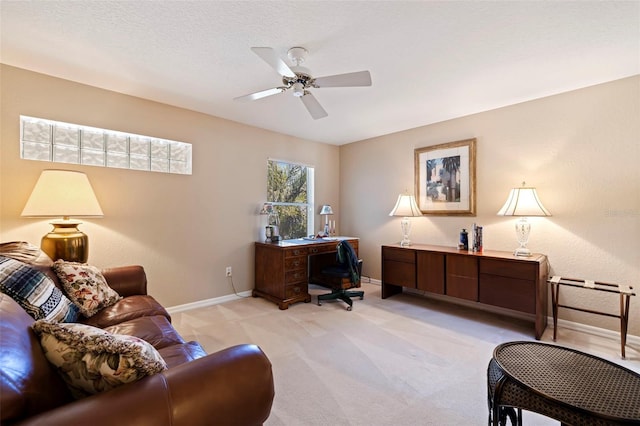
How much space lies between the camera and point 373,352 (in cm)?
238

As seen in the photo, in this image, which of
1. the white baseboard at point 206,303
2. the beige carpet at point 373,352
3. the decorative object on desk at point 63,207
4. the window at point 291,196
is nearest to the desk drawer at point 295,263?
the beige carpet at point 373,352

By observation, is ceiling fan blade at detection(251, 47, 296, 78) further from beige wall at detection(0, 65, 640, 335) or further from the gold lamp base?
the gold lamp base

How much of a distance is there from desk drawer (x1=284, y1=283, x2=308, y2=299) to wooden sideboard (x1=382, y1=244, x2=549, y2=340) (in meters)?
1.12

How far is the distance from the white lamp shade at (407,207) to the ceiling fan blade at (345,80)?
2.22m

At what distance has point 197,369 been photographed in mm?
931

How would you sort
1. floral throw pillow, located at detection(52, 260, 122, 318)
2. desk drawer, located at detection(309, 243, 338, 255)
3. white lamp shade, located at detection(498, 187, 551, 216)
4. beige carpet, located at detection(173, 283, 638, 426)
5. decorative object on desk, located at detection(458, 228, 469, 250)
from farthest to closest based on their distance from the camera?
desk drawer, located at detection(309, 243, 338, 255), decorative object on desk, located at detection(458, 228, 469, 250), white lamp shade, located at detection(498, 187, 551, 216), floral throw pillow, located at detection(52, 260, 122, 318), beige carpet, located at detection(173, 283, 638, 426)

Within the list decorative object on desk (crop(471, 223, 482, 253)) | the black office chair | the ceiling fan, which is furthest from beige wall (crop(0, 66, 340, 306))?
decorative object on desk (crop(471, 223, 482, 253))

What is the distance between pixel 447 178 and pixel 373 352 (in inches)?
97.8

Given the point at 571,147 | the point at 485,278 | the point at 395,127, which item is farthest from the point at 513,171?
the point at 395,127

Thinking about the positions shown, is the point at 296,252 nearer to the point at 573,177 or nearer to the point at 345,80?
the point at 345,80

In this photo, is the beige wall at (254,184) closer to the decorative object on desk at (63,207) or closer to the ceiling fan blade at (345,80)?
the decorative object on desk at (63,207)

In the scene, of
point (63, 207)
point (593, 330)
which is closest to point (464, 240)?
point (593, 330)

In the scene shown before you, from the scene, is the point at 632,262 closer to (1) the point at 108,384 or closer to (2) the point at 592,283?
(2) the point at 592,283

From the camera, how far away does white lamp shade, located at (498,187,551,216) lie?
9.49ft
